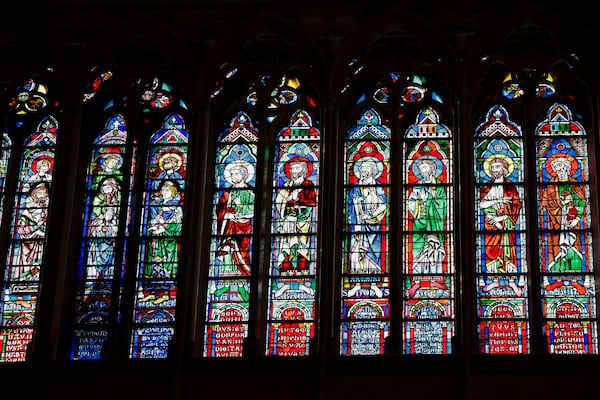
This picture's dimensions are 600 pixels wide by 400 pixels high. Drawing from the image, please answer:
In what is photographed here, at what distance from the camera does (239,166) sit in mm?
13578

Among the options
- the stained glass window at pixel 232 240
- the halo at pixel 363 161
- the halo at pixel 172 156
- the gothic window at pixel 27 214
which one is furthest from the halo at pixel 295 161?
the gothic window at pixel 27 214

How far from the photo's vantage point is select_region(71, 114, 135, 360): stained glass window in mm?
12984

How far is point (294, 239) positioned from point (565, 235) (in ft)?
8.21

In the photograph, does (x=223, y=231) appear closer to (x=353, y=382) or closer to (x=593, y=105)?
(x=353, y=382)

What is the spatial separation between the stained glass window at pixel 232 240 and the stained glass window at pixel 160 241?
14.0 inches

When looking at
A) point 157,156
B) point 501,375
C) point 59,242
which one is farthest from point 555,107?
point 59,242

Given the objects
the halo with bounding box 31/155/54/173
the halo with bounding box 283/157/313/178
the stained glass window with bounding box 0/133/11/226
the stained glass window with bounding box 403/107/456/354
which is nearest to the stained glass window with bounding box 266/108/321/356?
the halo with bounding box 283/157/313/178

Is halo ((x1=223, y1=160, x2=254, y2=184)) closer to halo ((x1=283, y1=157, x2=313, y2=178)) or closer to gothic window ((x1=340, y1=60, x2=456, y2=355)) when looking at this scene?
halo ((x1=283, y1=157, x2=313, y2=178))

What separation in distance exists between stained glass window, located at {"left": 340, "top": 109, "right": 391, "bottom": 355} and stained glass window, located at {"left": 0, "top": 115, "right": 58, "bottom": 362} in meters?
2.86

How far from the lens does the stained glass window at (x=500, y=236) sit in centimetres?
1262

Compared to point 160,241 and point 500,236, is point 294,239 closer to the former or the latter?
point 160,241

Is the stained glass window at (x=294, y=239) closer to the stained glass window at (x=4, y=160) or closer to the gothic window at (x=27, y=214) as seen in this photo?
the gothic window at (x=27, y=214)

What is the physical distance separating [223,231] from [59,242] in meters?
1.53

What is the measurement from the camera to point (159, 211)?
13438 millimetres
